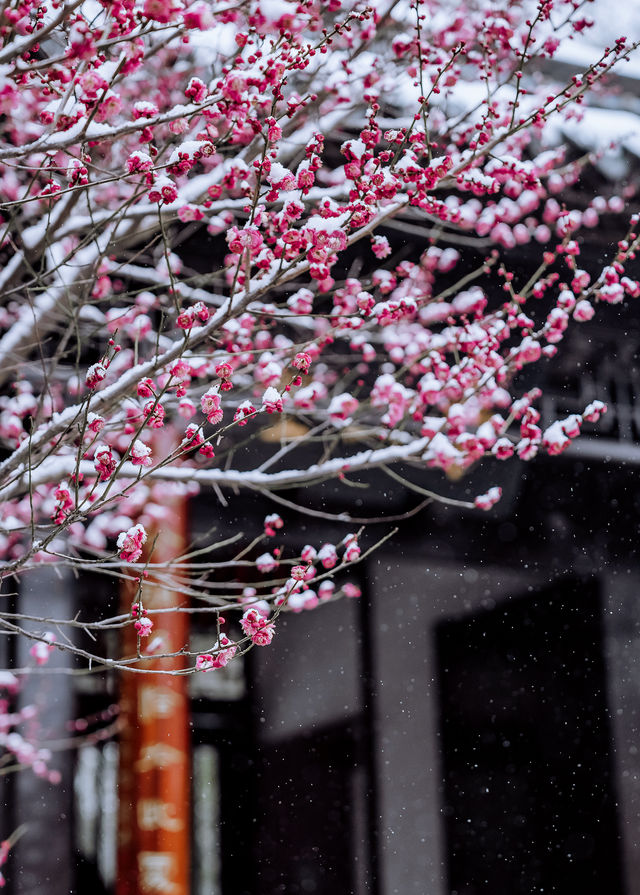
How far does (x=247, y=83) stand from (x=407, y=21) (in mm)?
2036

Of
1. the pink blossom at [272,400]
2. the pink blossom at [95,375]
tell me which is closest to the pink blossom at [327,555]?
the pink blossom at [272,400]

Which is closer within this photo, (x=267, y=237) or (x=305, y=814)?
(x=267, y=237)

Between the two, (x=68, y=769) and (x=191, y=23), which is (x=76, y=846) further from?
(x=191, y=23)

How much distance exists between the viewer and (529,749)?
5.59 meters

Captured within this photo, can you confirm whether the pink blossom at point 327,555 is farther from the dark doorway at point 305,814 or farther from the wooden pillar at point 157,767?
the dark doorway at point 305,814

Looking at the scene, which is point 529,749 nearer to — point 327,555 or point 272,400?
point 327,555

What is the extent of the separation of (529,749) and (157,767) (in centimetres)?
226

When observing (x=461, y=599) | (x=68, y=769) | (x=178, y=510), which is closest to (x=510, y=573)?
(x=461, y=599)

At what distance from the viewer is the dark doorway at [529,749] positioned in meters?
5.34

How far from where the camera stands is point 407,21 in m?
3.78

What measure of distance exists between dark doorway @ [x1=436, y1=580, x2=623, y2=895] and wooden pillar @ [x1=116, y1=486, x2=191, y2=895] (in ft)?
5.53

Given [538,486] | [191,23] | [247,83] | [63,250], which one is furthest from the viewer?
[538,486]

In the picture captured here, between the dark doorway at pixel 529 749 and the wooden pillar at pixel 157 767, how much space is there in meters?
1.69

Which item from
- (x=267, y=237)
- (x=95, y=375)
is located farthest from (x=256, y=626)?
(x=267, y=237)
